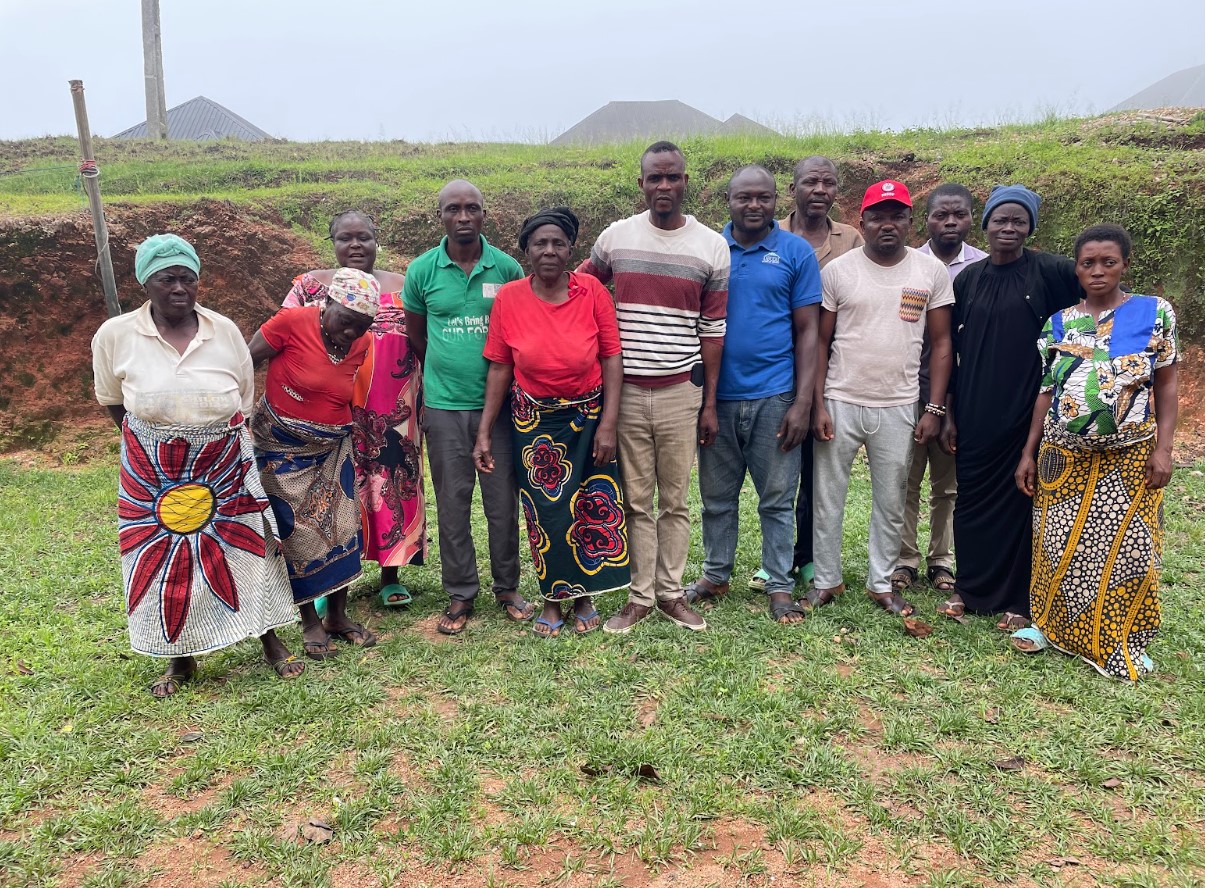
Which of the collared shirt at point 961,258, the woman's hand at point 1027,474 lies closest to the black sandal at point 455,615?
the woman's hand at point 1027,474

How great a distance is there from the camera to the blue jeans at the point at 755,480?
4.07m

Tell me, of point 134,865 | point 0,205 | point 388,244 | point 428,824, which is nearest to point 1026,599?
point 428,824

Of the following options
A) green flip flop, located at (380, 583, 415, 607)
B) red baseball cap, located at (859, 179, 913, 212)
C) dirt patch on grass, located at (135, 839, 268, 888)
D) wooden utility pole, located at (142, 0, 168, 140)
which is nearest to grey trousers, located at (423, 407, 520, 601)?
green flip flop, located at (380, 583, 415, 607)

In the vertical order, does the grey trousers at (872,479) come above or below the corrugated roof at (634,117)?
below

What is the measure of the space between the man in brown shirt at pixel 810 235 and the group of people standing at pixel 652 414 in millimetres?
20

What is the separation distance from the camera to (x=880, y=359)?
397cm

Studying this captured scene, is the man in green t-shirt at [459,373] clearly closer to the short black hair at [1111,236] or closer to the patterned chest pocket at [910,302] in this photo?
the patterned chest pocket at [910,302]

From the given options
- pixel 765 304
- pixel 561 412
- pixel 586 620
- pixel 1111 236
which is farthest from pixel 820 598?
pixel 1111 236

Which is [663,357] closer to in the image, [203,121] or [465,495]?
[465,495]

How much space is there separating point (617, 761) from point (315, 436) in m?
1.97

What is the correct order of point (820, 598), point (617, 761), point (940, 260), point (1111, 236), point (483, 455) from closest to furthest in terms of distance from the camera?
1. point (617, 761)
2. point (1111, 236)
3. point (483, 455)
4. point (820, 598)
5. point (940, 260)

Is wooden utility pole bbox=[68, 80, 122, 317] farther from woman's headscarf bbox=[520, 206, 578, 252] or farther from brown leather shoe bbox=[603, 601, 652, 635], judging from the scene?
brown leather shoe bbox=[603, 601, 652, 635]

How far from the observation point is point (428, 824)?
8.63 feet

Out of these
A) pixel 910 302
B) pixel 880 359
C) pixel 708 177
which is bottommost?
pixel 880 359
